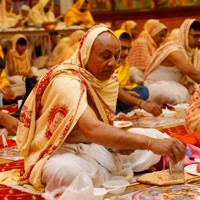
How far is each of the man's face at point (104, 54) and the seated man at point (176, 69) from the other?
122 inches

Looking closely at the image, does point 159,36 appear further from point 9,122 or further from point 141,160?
point 141,160

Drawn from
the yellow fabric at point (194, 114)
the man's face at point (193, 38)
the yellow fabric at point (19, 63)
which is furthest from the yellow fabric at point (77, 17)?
the yellow fabric at point (194, 114)

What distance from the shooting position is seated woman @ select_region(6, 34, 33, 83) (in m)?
8.33

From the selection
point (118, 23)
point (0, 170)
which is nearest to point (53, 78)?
point (0, 170)

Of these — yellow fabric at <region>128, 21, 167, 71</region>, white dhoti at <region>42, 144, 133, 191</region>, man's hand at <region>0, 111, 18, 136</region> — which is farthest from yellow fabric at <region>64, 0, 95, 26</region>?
white dhoti at <region>42, 144, 133, 191</region>

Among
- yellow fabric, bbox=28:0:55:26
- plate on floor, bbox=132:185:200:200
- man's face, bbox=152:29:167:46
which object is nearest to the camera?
plate on floor, bbox=132:185:200:200

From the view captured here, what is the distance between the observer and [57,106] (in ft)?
9.09

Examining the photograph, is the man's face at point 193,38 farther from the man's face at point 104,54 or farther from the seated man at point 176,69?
the man's face at point 104,54

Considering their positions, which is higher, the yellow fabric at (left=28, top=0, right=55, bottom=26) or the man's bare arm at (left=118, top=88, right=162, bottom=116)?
the yellow fabric at (left=28, top=0, right=55, bottom=26)

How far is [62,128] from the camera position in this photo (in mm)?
2744

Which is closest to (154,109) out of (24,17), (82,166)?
(82,166)

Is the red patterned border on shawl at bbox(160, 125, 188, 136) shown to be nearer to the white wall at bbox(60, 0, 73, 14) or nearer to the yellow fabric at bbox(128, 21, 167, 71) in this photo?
the yellow fabric at bbox(128, 21, 167, 71)

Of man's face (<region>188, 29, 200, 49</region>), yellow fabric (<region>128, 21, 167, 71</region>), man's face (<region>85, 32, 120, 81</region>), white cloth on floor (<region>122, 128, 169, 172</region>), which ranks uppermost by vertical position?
man's face (<region>85, 32, 120, 81</region>)

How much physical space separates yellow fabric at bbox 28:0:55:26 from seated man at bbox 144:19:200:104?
5212 millimetres
